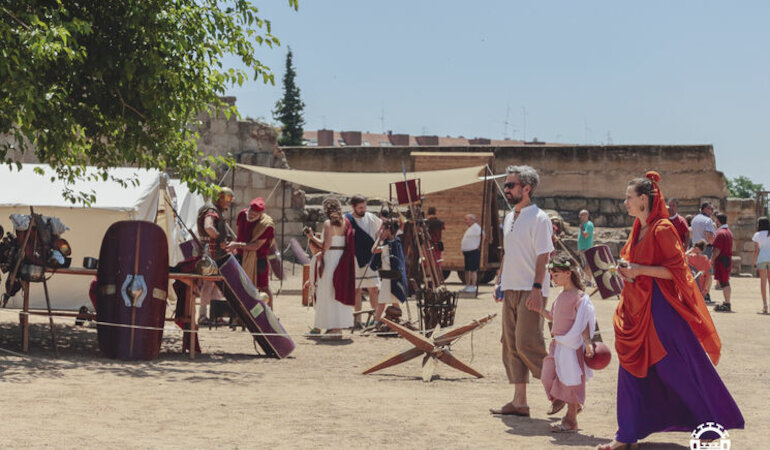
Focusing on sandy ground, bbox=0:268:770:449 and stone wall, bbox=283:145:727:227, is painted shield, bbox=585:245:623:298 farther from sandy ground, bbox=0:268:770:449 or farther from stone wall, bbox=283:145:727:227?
stone wall, bbox=283:145:727:227

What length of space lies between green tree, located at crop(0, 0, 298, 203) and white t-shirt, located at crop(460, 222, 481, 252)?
29.1 ft

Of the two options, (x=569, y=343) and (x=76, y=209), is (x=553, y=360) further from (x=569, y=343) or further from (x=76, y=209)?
(x=76, y=209)

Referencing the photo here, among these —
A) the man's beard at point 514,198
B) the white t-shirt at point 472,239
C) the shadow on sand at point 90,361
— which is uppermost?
the white t-shirt at point 472,239

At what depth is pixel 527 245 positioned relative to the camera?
6.61m

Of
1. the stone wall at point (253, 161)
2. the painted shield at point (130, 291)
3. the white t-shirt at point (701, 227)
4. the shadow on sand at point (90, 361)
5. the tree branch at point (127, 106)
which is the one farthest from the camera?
the stone wall at point (253, 161)

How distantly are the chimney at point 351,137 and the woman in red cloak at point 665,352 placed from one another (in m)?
83.8

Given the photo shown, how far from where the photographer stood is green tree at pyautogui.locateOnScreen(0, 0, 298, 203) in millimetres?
8992

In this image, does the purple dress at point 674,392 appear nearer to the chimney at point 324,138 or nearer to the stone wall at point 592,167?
the stone wall at point 592,167

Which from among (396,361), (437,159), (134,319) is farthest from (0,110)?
(437,159)

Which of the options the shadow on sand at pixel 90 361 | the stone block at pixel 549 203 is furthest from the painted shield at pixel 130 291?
the stone block at pixel 549 203

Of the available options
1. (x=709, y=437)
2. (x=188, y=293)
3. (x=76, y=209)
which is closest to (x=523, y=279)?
(x=709, y=437)

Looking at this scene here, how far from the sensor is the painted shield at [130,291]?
9305 mm

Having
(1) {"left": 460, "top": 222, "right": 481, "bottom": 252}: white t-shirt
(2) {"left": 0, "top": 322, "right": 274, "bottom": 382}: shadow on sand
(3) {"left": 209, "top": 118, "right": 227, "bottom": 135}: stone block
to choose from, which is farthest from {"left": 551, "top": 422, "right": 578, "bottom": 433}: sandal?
(3) {"left": 209, "top": 118, "right": 227, "bottom": 135}: stone block

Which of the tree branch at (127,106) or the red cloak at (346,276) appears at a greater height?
the tree branch at (127,106)
